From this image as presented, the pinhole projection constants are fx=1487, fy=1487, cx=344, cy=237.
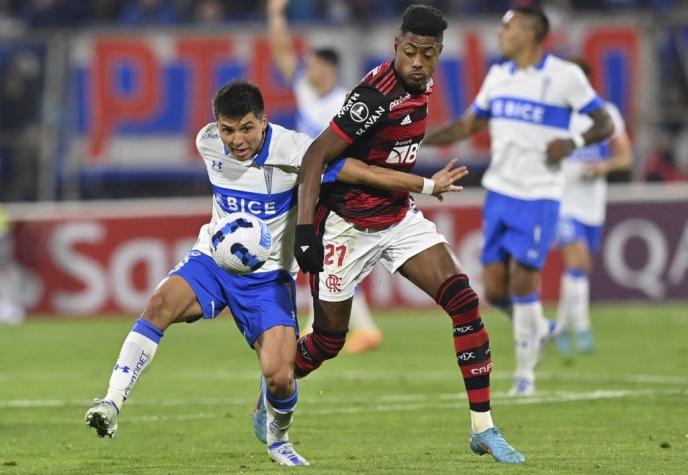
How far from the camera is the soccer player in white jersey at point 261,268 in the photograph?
8.43m

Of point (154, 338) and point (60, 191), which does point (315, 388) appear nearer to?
point (154, 338)

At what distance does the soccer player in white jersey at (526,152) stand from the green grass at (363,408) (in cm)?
77

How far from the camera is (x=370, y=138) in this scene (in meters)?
8.74

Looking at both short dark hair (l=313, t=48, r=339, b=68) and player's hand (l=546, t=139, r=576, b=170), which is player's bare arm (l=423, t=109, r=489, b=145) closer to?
player's hand (l=546, t=139, r=576, b=170)

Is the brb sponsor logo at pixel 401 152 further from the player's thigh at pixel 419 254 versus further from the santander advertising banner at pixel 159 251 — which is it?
the santander advertising banner at pixel 159 251

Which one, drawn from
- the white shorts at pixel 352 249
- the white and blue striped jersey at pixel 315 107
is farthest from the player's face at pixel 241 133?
the white and blue striped jersey at pixel 315 107

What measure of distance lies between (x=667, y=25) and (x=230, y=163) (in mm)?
11970

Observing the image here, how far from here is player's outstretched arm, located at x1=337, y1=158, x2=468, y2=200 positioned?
8438mm

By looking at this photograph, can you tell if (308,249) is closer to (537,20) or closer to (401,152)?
(401,152)

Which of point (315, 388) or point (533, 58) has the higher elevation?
point (533, 58)

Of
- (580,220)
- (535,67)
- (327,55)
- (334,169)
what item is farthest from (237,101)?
(580,220)

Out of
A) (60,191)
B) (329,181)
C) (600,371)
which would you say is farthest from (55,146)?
(329,181)

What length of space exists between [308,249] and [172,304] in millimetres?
892

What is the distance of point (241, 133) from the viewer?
847 centimetres
